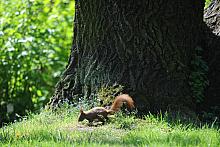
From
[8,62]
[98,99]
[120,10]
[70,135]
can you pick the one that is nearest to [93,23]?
[120,10]

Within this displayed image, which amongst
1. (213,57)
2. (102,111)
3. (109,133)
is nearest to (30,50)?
(213,57)

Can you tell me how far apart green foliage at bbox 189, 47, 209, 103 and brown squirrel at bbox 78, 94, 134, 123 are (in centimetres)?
96

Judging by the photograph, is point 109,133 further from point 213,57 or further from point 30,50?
point 30,50

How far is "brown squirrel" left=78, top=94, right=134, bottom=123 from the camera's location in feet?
20.8

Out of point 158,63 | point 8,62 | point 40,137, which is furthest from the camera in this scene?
point 8,62

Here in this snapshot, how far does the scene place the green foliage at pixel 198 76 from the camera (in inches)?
275

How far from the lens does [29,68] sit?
39.2ft

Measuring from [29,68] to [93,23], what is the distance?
197 inches

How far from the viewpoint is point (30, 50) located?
12.0 m

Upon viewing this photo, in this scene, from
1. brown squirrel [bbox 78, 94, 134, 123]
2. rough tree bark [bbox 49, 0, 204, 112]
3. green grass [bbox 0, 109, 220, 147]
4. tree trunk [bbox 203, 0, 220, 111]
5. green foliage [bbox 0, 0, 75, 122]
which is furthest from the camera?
green foliage [bbox 0, 0, 75, 122]

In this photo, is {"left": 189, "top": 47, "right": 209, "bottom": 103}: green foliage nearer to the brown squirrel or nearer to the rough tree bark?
the rough tree bark

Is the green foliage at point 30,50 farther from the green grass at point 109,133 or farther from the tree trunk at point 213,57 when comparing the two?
the tree trunk at point 213,57

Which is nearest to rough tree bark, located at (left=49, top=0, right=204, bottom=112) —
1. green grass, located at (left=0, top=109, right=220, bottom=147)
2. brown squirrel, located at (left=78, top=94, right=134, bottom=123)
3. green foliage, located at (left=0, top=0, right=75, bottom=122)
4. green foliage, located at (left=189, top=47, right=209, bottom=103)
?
green foliage, located at (left=189, top=47, right=209, bottom=103)

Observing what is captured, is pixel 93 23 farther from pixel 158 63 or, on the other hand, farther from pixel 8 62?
pixel 8 62
